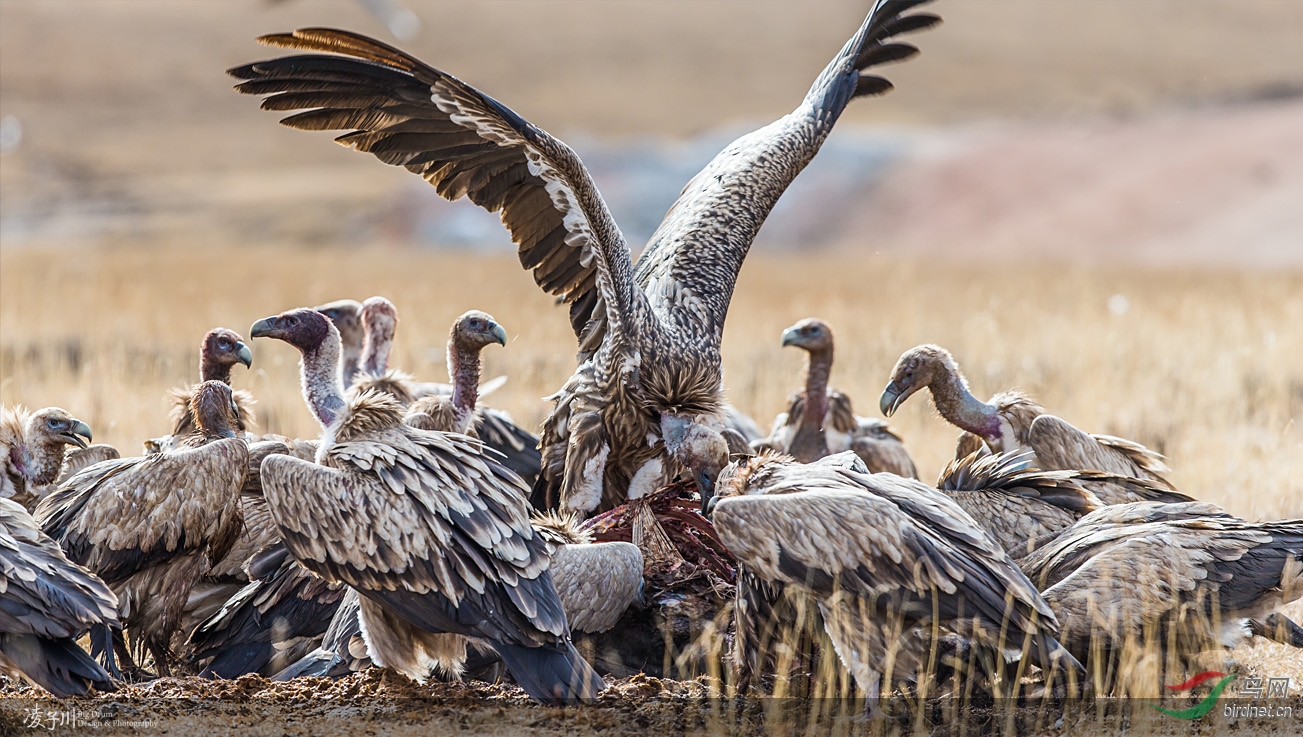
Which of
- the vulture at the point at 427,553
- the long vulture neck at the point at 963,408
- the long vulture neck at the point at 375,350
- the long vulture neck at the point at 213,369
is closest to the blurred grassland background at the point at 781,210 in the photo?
the long vulture neck at the point at 375,350

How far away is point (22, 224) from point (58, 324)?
3512cm

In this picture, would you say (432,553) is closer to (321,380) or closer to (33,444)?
(321,380)

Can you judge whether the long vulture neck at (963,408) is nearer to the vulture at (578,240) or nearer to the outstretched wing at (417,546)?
the vulture at (578,240)

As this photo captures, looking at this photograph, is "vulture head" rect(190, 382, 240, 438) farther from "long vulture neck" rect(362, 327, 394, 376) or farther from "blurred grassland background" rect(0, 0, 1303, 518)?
"blurred grassland background" rect(0, 0, 1303, 518)

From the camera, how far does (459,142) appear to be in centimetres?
647

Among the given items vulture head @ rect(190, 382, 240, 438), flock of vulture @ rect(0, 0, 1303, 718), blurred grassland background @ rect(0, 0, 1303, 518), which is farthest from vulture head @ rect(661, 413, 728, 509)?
blurred grassland background @ rect(0, 0, 1303, 518)

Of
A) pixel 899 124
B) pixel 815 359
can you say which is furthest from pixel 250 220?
pixel 815 359

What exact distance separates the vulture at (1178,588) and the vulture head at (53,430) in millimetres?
4691

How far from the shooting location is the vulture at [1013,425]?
6977 mm

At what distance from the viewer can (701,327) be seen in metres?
7.43

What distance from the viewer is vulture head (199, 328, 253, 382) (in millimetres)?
7355

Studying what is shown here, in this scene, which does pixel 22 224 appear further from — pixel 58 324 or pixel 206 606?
pixel 206 606

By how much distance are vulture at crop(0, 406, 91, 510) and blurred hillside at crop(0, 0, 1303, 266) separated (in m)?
33.3

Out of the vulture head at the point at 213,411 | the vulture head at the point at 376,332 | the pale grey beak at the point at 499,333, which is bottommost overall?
the vulture head at the point at 213,411
